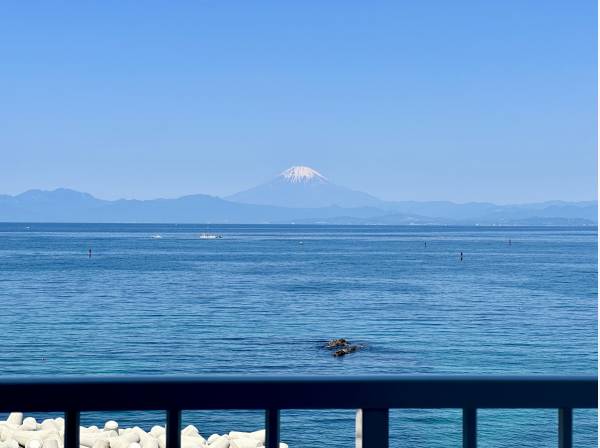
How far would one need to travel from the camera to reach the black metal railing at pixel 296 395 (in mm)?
1578

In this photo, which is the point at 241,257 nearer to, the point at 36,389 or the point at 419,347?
the point at 419,347

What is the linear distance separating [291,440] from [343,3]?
9789 centimetres

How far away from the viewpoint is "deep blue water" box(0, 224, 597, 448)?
16.8 metres

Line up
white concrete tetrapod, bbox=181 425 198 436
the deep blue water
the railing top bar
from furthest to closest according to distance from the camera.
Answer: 1. the deep blue water
2. white concrete tetrapod, bbox=181 425 198 436
3. the railing top bar

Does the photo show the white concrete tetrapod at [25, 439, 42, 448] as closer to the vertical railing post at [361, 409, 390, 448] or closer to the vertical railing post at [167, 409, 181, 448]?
the vertical railing post at [167, 409, 181, 448]

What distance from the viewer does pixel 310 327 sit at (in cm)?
3222

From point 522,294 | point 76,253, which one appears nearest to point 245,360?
point 522,294

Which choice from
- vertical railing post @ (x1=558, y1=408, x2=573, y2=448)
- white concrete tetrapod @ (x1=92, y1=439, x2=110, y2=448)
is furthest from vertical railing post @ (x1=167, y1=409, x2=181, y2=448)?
white concrete tetrapod @ (x1=92, y1=439, x2=110, y2=448)

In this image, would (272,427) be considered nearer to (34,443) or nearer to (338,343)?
(34,443)

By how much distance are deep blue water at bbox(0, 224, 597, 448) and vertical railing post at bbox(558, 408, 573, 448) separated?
994mm

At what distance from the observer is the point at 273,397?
5.25 ft

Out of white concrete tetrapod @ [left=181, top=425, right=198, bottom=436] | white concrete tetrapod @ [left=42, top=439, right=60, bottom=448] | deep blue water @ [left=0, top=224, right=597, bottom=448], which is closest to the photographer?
white concrete tetrapod @ [left=42, top=439, right=60, bottom=448]

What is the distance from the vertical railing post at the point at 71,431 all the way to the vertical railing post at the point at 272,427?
13.7 inches

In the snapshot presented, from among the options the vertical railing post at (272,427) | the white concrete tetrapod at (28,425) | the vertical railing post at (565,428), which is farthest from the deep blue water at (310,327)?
the white concrete tetrapod at (28,425)
